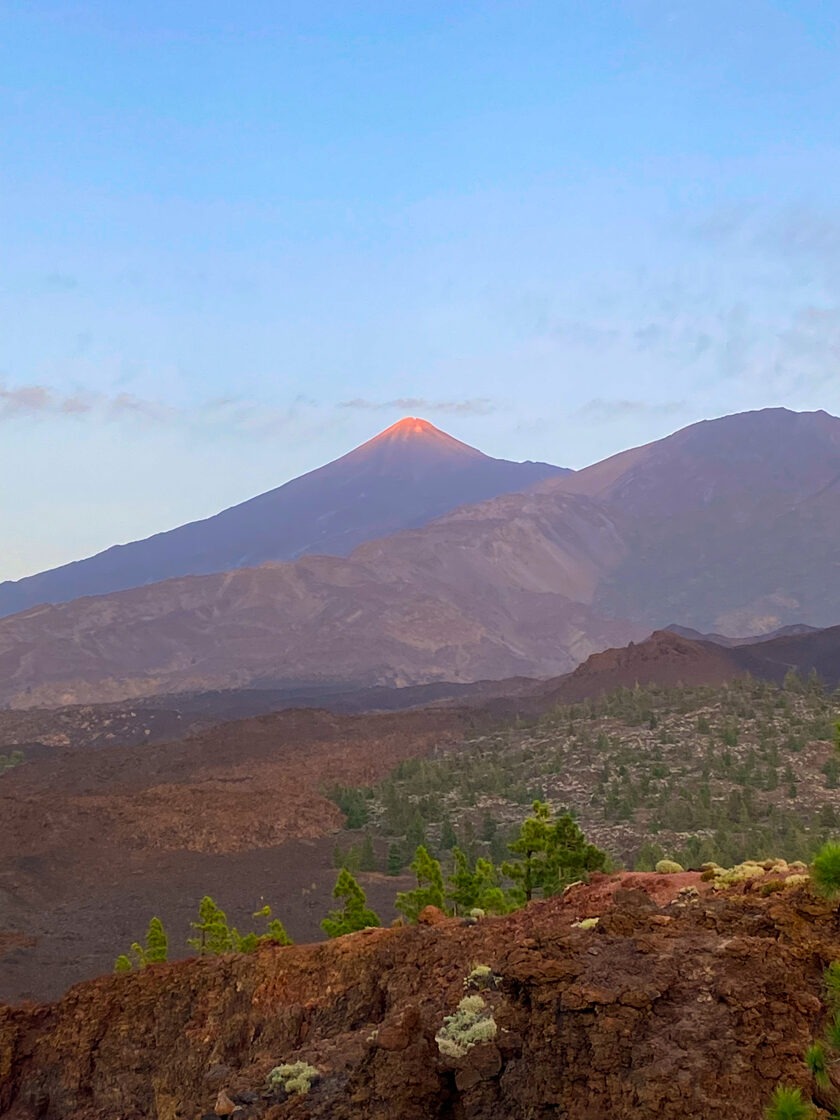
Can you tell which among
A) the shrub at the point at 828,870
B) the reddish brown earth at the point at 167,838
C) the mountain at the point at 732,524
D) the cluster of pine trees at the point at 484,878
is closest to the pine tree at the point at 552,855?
the cluster of pine trees at the point at 484,878

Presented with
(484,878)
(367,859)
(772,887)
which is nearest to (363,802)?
(367,859)

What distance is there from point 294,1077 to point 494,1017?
7.05 feet

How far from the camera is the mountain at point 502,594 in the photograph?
341 ft

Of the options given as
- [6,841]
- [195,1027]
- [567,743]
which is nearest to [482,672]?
[567,743]

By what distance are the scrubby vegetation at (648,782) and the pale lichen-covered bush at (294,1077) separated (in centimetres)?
1296

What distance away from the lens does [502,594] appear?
5187 inches

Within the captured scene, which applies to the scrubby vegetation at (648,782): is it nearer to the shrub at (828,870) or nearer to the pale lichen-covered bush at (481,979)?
the pale lichen-covered bush at (481,979)

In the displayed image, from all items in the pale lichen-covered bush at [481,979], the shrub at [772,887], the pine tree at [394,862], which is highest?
the shrub at [772,887]

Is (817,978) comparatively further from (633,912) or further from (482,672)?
(482,672)

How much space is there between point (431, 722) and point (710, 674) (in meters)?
15.5

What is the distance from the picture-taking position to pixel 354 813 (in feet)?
116

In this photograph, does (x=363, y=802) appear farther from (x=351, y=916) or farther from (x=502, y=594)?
(x=502, y=594)

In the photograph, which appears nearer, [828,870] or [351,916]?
[828,870]

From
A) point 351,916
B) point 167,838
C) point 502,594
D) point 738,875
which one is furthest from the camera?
point 502,594
